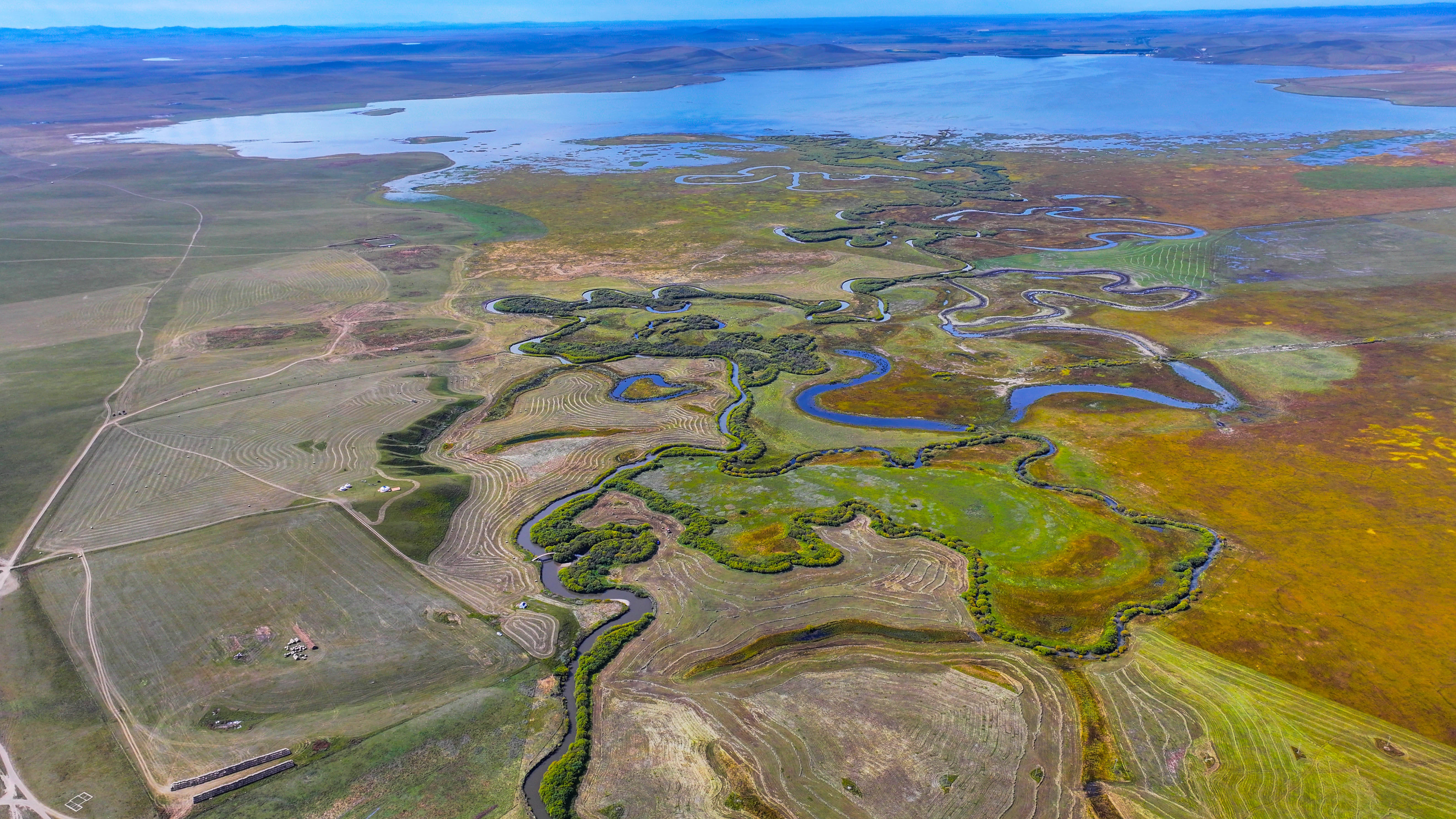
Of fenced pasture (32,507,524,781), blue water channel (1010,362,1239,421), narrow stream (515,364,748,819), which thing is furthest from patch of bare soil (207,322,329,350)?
blue water channel (1010,362,1239,421)

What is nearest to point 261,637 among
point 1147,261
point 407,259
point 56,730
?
point 56,730

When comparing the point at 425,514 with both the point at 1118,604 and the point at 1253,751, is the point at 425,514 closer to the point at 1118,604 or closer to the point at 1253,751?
the point at 1118,604

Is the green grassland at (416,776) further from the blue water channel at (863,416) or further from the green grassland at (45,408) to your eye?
the blue water channel at (863,416)

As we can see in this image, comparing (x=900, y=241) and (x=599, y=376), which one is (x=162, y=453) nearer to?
(x=599, y=376)

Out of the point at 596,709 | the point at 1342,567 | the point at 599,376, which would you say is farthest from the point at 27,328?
the point at 1342,567

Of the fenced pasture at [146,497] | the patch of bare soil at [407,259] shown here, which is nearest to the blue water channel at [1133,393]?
the fenced pasture at [146,497]

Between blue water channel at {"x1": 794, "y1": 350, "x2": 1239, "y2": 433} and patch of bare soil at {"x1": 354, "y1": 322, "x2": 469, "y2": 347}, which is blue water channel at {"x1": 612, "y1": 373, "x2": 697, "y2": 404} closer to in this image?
blue water channel at {"x1": 794, "y1": 350, "x2": 1239, "y2": 433}
